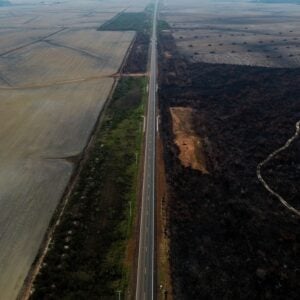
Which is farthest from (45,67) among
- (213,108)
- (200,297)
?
(200,297)

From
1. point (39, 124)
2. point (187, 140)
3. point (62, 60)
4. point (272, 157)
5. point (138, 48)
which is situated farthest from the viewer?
point (138, 48)

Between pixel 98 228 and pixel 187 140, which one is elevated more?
pixel 98 228

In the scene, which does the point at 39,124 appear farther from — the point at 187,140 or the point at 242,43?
the point at 242,43

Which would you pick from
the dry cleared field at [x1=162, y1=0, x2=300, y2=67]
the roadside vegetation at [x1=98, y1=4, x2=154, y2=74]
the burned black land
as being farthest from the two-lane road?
the dry cleared field at [x1=162, y1=0, x2=300, y2=67]

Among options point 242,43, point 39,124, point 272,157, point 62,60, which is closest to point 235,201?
point 272,157

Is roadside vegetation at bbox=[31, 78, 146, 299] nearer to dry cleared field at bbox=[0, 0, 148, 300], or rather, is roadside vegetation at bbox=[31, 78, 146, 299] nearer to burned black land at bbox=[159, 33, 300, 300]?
dry cleared field at bbox=[0, 0, 148, 300]

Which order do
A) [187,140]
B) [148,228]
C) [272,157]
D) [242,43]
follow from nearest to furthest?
[148,228] < [272,157] < [187,140] < [242,43]

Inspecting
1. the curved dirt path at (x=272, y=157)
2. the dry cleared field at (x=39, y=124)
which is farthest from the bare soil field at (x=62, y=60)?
the curved dirt path at (x=272, y=157)
